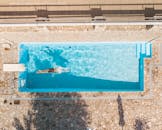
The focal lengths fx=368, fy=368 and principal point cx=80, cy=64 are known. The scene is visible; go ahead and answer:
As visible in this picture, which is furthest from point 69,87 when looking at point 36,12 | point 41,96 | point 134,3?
point 134,3

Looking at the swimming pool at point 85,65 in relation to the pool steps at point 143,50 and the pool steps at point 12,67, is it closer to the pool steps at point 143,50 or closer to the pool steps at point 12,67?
the pool steps at point 143,50

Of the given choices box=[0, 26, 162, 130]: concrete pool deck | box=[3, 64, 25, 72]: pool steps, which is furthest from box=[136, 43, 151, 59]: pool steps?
box=[3, 64, 25, 72]: pool steps

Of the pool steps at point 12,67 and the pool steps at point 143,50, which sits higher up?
the pool steps at point 143,50

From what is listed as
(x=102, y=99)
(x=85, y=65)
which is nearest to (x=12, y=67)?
(x=85, y=65)

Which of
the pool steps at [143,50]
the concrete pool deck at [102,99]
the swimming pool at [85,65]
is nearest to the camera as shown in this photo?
the concrete pool deck at [102,99]

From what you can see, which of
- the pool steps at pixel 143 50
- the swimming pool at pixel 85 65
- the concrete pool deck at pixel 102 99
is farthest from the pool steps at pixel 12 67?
the pool steps at pixel 143 50

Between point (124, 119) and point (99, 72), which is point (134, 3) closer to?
point (99, 72)

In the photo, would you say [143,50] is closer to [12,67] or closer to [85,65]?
[85,65]

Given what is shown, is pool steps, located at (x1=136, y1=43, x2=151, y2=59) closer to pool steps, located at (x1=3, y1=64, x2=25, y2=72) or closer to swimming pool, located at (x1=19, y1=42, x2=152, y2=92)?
swimming pool, located at (x1=19, y1=42, x2=152, y2=92)
